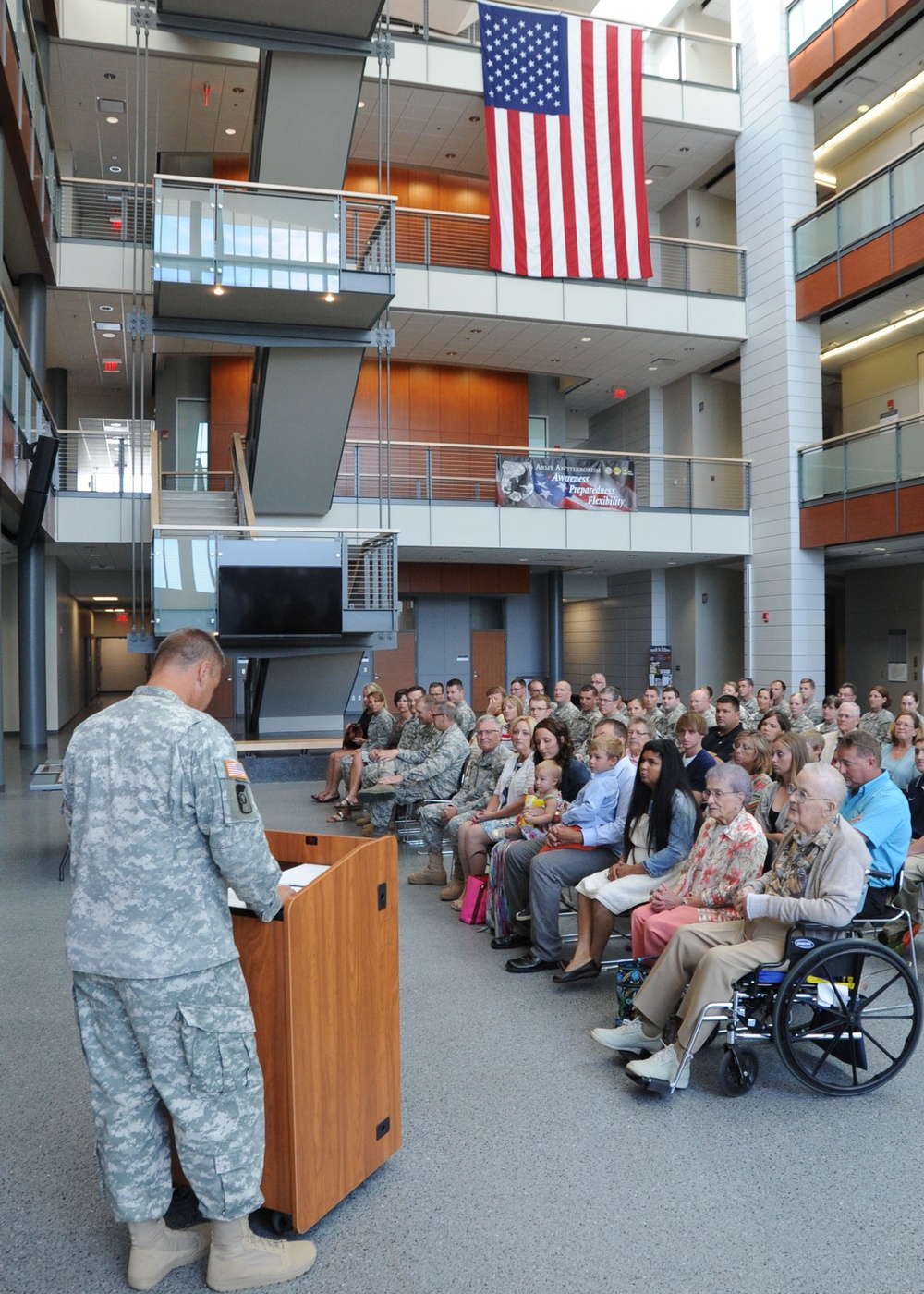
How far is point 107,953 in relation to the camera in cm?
234

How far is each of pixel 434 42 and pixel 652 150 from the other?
4.62 m

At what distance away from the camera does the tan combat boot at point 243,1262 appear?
98.1 inches

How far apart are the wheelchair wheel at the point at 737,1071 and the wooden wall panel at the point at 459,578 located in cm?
1590

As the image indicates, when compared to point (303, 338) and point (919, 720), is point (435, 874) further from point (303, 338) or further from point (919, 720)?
point (303, 338)

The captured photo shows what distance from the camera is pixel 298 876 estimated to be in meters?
2.88

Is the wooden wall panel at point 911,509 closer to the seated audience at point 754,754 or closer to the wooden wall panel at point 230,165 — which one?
the seated audience at point 754,754

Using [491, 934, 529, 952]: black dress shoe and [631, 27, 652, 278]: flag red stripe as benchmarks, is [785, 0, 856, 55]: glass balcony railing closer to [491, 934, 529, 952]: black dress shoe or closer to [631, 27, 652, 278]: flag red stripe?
[631, 27, 652, 278]: flag red stripe

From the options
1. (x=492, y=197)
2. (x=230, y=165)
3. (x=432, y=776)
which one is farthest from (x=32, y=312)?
(x=432, y=776)

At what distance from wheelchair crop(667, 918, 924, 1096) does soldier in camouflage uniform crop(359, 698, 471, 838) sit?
4069 mm

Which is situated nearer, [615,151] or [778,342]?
[615,151]

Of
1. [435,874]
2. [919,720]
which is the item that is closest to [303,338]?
[435,874]

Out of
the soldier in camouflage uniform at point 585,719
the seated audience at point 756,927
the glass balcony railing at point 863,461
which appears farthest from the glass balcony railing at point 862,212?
the seated audience at point 756,927

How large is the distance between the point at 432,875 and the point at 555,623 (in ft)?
47.8

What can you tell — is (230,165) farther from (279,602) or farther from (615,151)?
(279,602)
